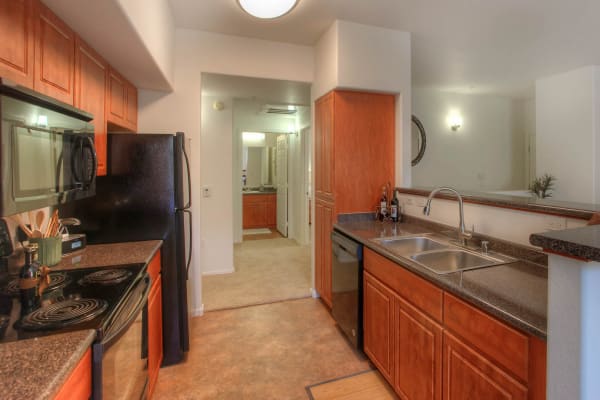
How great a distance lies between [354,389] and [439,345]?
79 centimetres

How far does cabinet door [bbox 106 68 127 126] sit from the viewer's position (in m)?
1.93

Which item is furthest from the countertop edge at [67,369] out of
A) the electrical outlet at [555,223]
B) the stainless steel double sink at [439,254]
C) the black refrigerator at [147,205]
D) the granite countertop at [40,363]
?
the electrical outlet at [555,223]

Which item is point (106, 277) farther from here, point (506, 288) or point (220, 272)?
point (220, 272)

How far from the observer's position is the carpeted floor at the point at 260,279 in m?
3.07

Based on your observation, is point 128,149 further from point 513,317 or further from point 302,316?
point 513,317

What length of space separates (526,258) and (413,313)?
25.6 inches

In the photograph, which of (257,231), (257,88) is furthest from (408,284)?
(257,231)

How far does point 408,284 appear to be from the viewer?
151 cm

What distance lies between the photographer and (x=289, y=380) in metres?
1.90

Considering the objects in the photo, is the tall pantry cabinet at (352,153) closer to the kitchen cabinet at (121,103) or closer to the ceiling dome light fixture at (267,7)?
the ceiling dome light fixture at (267,7)

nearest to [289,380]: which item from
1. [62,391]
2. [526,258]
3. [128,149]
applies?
[62,391]

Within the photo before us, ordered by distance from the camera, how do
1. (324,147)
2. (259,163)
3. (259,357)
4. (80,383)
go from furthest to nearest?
(259,163) < (324,147) < (259,357) < (80,383)

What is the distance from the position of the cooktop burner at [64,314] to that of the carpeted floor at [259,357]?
1.05 meters

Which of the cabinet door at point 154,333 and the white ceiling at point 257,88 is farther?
the white ceiling at point 257,88
